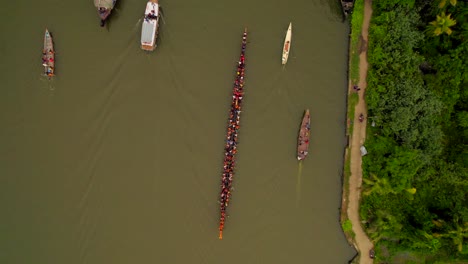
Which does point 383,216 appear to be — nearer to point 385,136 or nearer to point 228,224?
point 385,136

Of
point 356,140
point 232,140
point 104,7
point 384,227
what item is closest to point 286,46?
point 232,140

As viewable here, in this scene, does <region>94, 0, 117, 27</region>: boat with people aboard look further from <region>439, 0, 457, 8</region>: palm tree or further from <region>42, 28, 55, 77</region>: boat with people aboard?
<region>439, 0, 457, 8</region>: palm tree

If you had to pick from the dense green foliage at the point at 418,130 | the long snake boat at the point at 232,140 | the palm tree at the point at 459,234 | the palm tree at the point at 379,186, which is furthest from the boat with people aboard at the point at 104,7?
the palm tree at the point at 459,234

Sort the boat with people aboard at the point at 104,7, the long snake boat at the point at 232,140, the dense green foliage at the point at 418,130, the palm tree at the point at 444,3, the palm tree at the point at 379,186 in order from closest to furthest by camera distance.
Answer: the palm tree at the point at 444,3 < the dense green foliage at the point at 418,130 < the palm tree at the point at 379,186 < the boat with people aboard at the point at 104,7 < the long snake boat at the point at 232,140

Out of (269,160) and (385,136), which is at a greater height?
(385,136)

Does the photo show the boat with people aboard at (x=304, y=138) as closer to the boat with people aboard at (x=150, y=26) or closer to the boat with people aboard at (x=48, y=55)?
the boat with people aboard at (x=150, y=26)

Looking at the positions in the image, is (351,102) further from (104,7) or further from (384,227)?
(104,7)

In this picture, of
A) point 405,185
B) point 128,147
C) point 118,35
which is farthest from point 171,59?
point 405,185

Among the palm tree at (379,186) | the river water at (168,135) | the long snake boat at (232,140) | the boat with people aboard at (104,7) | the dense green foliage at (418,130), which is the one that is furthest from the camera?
the long snake boat at (232,140)
